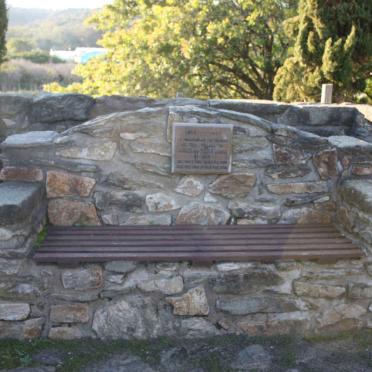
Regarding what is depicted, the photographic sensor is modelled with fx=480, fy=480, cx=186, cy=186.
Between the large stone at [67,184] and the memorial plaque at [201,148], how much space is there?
1.80 feet

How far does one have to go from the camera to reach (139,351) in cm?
255

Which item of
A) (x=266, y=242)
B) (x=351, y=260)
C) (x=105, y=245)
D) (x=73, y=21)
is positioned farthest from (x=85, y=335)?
(x=73, y=21)

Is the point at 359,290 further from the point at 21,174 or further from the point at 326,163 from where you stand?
the point at 21,174

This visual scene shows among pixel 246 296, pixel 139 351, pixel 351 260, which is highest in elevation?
pixel 351 260

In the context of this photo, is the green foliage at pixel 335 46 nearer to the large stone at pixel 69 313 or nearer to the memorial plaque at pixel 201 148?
the memorial plaque at pixel 201 148

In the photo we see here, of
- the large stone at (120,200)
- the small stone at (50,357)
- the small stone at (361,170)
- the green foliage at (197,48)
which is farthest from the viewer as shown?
the green foliage at (197,48)

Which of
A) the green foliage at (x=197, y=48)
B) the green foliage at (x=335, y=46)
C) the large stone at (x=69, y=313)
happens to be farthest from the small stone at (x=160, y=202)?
the green foliage at (x=197, y=48)

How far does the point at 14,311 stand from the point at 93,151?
102cm

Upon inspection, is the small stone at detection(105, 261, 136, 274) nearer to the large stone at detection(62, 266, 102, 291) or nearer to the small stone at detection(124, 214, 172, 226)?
the large stone at detection(62, 266, 102, 291)

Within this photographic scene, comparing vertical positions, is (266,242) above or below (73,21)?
below

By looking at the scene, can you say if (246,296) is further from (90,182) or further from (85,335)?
(90,182)

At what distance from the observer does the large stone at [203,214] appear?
3.06 m

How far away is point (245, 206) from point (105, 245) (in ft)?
3.11

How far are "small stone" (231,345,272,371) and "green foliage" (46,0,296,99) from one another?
6.89 metres
